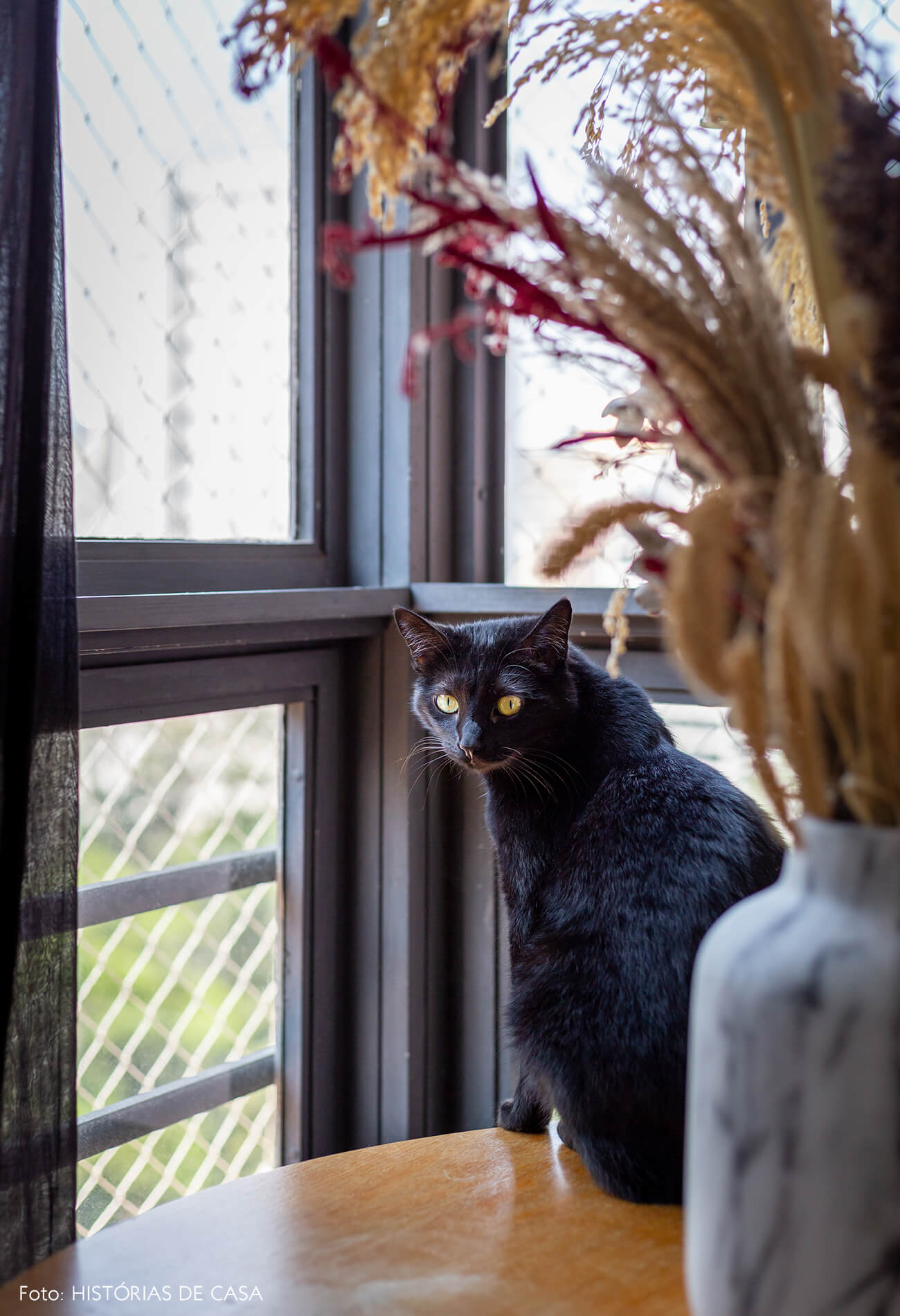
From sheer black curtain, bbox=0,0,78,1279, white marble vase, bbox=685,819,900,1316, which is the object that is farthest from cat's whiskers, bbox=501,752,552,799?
white marble vase, bbox=685,819,900,1316

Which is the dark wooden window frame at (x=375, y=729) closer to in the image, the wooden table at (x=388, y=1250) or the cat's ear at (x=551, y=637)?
the cat's ear at (x=551, y=637)

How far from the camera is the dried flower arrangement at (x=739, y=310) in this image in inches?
20.3

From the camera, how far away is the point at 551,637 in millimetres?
1172

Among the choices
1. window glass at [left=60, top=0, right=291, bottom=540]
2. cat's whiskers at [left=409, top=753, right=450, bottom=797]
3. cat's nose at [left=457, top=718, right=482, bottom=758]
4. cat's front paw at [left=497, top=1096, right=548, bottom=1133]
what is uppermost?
window glass at [left=60, top=0, right=291, bottom=540]

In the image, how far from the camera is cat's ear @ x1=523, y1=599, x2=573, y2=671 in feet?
3.81

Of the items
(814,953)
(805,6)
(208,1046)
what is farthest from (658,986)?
(208,1046)

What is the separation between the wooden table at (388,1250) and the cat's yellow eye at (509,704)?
0.45 m

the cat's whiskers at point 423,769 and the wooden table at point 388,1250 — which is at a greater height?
the cat's whiskers at point 423,769

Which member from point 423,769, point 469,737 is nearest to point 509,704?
point 469,737

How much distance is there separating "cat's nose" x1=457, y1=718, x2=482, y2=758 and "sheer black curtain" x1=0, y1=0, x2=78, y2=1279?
1.33 ft

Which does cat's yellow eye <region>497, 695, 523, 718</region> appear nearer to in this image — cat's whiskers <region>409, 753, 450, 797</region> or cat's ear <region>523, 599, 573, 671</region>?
cat's ear <region>523, 599, 573, 671</region>

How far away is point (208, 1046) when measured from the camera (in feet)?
4.96

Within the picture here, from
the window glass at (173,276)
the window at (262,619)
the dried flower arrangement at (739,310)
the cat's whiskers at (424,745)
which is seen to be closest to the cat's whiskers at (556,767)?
the cat's whiskers at (424,745)

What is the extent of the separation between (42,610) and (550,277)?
0.52 meters
